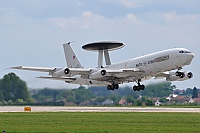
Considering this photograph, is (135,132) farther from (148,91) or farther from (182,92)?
(182,92)

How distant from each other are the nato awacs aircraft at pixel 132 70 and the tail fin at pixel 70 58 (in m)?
3.34

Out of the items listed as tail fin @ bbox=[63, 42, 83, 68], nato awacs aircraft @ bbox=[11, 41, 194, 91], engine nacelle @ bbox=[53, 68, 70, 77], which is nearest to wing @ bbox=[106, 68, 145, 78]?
nato awacs aircraft @ bbox=[11, 41, 194, 91]

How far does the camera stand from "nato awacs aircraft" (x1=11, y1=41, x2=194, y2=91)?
67.8m

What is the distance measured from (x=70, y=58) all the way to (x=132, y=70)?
18.9m

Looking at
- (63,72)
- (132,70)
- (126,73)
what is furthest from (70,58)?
(132,70)

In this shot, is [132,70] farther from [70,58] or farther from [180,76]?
[70,58]

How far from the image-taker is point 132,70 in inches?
2830

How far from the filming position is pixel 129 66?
74688 mm

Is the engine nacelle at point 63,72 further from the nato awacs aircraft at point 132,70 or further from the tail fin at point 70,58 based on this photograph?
the tail fin at point 70,58

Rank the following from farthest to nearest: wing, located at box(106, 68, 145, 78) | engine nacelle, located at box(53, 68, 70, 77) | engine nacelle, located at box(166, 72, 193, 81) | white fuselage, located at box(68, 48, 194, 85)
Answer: engine nacelle, located at box(53, 68, 70, 77) → wing, located at box(106, 68, 145, 78) → engine nacelle, located at box(166, 72, 193, 81) → white fuselage, located at box(68, 48, 194, 85)

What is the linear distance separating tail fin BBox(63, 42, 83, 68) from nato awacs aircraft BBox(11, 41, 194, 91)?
10.9ft

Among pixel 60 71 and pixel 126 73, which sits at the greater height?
pixel 60 71

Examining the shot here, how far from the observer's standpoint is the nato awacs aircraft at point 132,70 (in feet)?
222

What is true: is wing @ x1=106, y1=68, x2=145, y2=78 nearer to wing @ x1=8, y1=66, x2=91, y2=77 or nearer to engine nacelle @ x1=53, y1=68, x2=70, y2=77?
wing @ x1=8, y1=66, x2=91, y2=77
